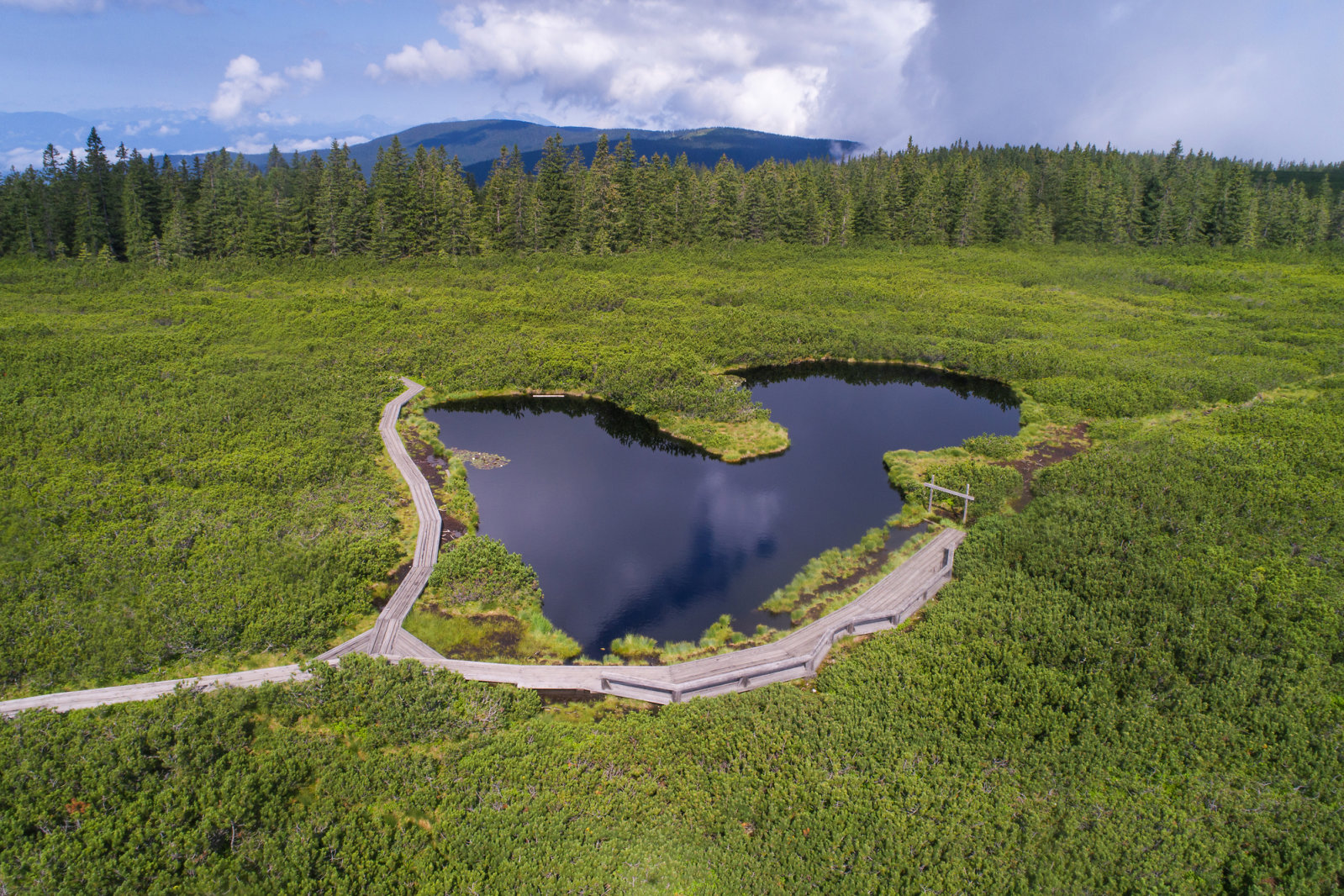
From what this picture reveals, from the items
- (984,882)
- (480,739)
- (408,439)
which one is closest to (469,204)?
(408,439)

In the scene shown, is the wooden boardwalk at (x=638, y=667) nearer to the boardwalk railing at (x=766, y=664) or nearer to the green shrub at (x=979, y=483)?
the boardwalk railing at (x=766, y=664)

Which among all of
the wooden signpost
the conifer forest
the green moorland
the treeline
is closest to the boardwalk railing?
the conifer forest

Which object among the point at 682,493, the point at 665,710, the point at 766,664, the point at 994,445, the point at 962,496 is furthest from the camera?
the point at 994,445

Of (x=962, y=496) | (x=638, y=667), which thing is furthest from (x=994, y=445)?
(x=638, y=667)

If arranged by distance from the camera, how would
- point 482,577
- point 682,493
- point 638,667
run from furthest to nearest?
point 682,493 → point 482,577 → point 638,667

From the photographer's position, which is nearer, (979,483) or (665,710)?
(665,710)

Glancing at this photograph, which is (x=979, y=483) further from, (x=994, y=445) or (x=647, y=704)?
(x=647, y=704)
